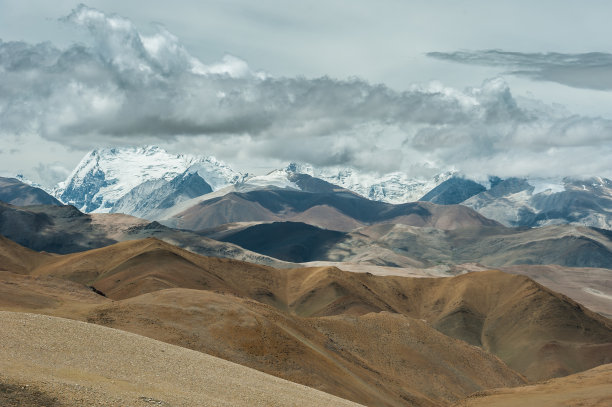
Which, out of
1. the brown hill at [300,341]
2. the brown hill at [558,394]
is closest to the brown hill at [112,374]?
the brown hill at [300,341]

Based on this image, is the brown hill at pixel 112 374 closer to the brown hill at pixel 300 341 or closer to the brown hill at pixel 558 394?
the brown hill at pixel 300 341

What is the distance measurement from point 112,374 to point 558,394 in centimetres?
4806

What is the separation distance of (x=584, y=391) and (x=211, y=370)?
39.8 m

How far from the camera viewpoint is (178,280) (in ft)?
Answer: 618

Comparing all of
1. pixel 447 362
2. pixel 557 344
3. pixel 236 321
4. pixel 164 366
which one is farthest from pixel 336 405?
pixel 557 344

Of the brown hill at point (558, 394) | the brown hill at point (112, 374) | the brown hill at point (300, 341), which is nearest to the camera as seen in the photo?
the brown hill at point (112, 374)

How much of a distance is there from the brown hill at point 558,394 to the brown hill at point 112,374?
20741 millimetres

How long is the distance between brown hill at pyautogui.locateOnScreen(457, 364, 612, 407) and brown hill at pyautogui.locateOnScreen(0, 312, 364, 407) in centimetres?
→ 2074

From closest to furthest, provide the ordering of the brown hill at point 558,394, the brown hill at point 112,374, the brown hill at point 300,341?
the brown hill at point 112,374 < the brown hill at point 558,394 < the brown hill at point 300,341

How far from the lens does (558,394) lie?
236ft

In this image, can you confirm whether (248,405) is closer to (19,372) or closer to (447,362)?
(19,372)

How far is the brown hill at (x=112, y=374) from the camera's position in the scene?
37375 mm

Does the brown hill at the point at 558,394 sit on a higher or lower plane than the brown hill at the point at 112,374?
lower

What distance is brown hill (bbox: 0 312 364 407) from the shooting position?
123 feet
